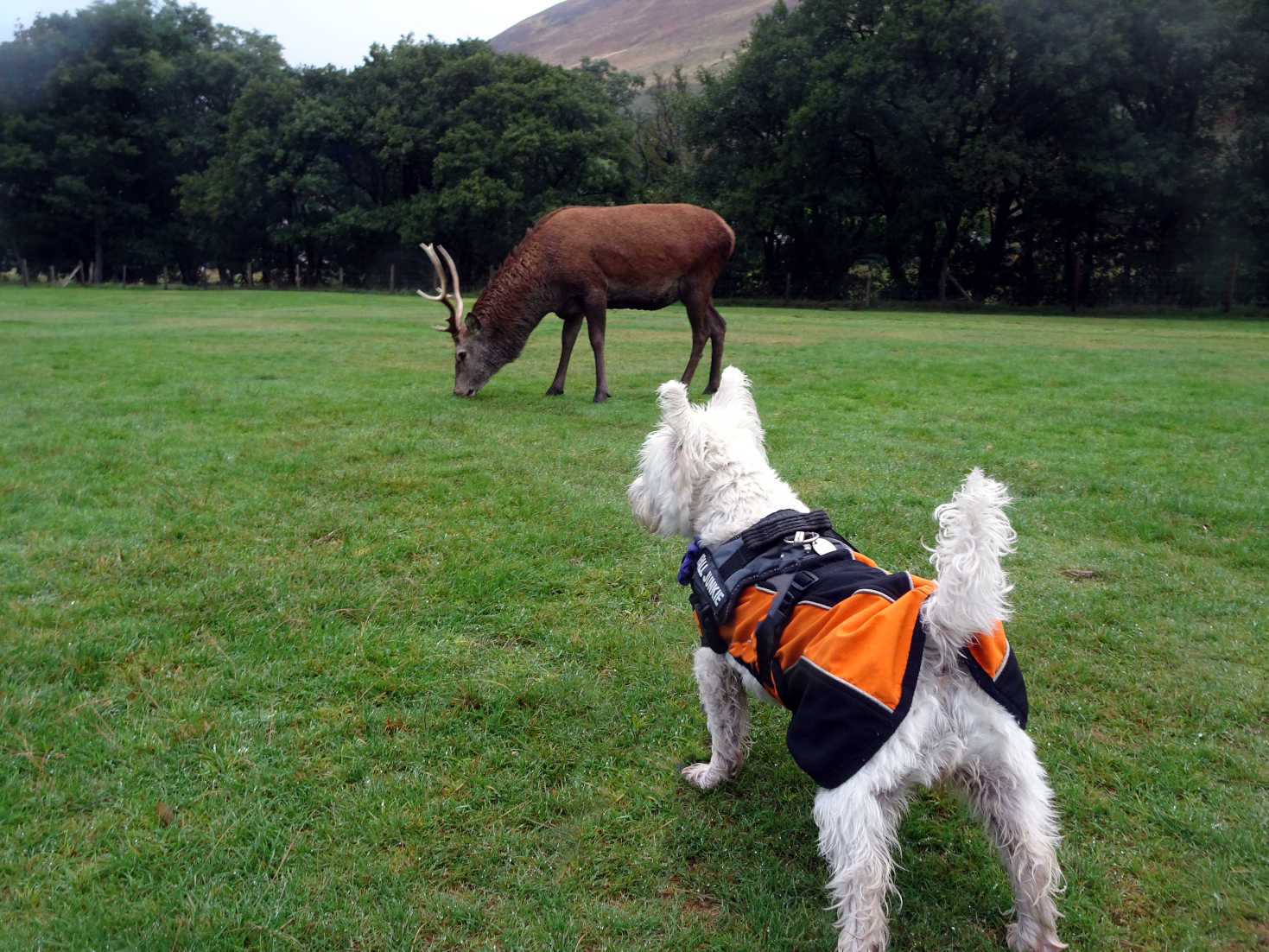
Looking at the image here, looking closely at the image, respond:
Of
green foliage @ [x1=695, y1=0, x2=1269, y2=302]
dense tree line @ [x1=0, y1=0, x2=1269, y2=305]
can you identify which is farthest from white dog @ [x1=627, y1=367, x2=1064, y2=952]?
dense tree line @ [x1=0, y1=0, x2=1269, y2=305]

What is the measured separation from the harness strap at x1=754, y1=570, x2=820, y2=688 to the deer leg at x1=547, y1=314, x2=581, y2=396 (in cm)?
992

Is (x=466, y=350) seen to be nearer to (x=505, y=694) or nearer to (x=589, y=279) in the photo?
(x=589, y=279)

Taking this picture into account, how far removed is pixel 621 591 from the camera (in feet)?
→ 17.7

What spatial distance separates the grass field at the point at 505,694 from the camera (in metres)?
2.96

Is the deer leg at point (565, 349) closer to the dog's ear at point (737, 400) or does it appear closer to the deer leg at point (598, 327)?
the deer leg at point (598, 327)

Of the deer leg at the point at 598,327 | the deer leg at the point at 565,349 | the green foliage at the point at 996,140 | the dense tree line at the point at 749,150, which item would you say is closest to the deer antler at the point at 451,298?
the deer leg at the point at 565,349

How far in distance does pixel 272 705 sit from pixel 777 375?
1120cm

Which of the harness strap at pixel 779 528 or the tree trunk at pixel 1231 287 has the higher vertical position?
the tree trunk at pixel 1231 287

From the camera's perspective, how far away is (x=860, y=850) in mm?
2572

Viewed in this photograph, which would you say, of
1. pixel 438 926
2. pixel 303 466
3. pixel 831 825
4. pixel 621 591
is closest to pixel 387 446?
pixel 303 466

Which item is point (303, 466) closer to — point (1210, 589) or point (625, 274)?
point (625, 274)

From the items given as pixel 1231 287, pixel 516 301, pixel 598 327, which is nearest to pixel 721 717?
pixel 598 327

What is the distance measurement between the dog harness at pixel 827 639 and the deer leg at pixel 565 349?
961 cm

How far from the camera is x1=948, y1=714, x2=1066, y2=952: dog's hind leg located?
268 cm
